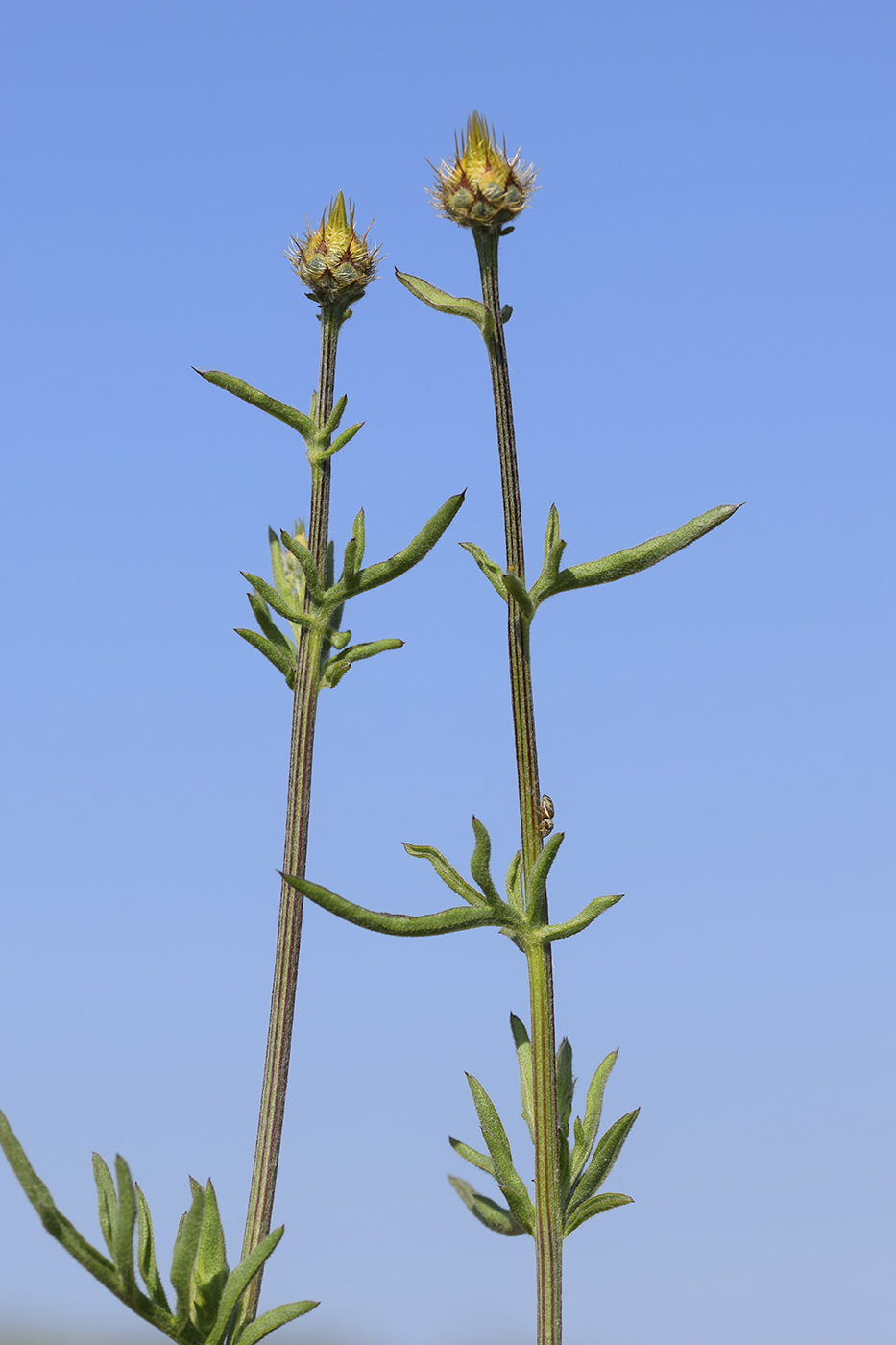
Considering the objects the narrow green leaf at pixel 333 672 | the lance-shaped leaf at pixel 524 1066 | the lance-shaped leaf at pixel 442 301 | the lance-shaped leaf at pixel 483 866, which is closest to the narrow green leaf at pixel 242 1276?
the lance-shaped leaf at pixel 524 1066

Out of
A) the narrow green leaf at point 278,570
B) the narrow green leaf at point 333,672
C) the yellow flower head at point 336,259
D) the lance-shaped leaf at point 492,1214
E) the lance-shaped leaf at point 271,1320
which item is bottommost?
the lance-shaped leaf at point 271,1320

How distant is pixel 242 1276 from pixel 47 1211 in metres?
0.42

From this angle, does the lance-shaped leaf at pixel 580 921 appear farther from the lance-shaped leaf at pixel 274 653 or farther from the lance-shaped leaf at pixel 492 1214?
the lance-shaped leaf at pixel 274 653

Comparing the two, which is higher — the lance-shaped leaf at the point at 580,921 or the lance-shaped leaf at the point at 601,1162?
the lance-shaped leaf at the point at 580,921

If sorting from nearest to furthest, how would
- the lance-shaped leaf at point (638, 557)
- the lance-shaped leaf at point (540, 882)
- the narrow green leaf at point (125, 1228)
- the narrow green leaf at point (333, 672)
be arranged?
the narrow green leaf at point (125, 1228) → the lance-shaped leaf at point (540, 882) → the lance-shaped leaf at point (638, 557) → the narrow green leaf at point (333, 672)

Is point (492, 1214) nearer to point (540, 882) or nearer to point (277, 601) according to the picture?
point (540, 882)

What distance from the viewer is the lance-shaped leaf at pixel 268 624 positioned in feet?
13.7

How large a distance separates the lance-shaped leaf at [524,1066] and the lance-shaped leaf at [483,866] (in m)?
0.39

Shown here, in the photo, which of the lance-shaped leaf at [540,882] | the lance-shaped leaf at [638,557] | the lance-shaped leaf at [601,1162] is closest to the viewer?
the lance-shaped leaf at [540,882]

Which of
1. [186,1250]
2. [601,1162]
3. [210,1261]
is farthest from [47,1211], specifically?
[601,1162]

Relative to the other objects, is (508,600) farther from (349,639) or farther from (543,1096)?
(543,1096)

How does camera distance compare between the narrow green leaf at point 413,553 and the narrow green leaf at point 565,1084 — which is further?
the narrow green leaf at point 413,553

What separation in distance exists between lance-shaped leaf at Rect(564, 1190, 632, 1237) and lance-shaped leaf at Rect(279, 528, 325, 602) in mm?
1562

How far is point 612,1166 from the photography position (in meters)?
3.64
